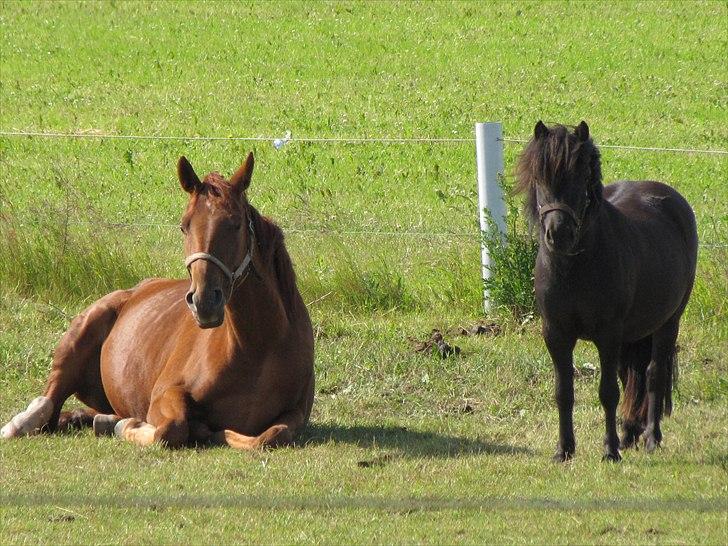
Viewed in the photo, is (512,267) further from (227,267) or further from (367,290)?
(227,267)

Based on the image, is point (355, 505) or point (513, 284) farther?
point (513, 284)

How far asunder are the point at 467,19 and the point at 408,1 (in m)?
2.39

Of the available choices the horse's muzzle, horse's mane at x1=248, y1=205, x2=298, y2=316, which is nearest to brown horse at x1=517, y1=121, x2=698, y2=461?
horse's mane at x1=248, y1=205, x2=298, y2=316

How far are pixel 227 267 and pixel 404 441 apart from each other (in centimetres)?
158

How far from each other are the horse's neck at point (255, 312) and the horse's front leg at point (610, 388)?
1701mm

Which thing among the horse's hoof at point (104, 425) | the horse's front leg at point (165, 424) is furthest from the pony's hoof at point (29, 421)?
the horse's front leg at point (165, 424)

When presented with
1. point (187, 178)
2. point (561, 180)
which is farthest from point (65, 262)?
point (561, 180)

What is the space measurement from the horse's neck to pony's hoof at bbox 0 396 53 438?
1330mm

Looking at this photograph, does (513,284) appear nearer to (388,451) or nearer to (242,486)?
(388,451)

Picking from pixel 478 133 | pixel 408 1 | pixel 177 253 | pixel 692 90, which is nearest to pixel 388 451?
pixel 478 133

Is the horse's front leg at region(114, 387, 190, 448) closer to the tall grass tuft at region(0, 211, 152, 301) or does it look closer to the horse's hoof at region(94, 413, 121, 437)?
the horse's hoof at region(94, 413, 121, 437)

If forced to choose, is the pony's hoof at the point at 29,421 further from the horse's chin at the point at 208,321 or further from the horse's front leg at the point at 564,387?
the horse's front leg at the point at 564,387

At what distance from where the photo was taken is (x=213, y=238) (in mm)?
6395

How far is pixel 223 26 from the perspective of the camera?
2894cm
